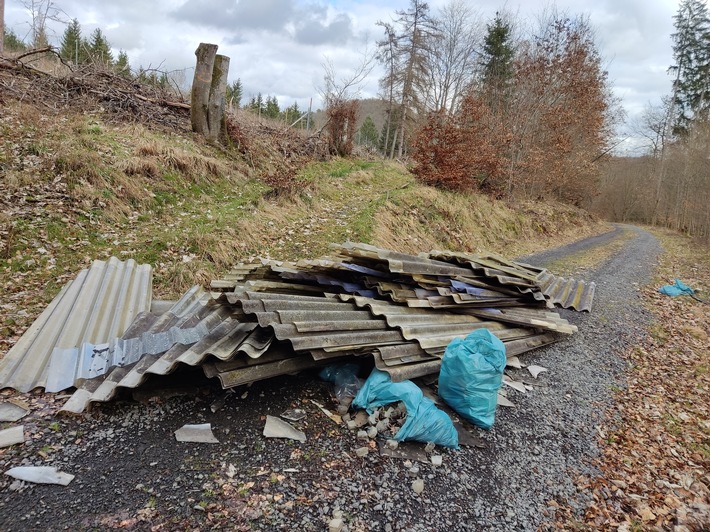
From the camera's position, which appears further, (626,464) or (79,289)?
(79,289)

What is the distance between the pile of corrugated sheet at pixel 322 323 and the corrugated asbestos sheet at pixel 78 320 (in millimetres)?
63

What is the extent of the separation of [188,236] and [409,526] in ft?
18.0

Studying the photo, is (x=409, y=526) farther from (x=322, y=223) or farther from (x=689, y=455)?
(x=322, y=223)

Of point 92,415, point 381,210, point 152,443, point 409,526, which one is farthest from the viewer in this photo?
point 381,210

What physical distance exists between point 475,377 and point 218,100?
10214mm

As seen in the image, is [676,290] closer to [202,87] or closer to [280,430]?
[280,430]

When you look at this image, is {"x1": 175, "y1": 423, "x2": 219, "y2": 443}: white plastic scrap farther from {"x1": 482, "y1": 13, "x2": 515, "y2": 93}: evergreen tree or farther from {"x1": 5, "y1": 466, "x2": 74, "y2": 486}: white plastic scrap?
{"x1": 482, "y1": 13, "x2": 515, "y2": 93}: evergreen tree

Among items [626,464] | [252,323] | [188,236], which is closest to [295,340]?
[252,323]

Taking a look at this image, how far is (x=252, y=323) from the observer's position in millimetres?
3357

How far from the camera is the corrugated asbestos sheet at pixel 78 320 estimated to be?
3256 millimetres

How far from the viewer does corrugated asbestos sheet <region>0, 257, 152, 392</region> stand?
326 cm

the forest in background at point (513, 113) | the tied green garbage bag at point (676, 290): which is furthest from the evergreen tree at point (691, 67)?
the tied green garbage bag at point (676, 290)

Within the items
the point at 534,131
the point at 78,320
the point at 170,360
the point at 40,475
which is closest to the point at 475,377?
the point at 170,360

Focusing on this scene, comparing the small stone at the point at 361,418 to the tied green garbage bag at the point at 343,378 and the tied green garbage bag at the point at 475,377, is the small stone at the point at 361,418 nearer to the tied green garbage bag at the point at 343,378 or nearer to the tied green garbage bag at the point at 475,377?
the tied green garbage bag at the point at 343,378
